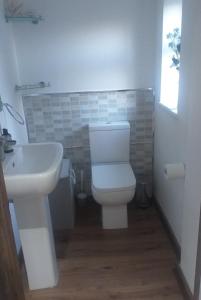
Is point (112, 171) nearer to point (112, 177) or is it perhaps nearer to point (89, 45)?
point (112, 177)

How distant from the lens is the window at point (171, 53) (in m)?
1.90

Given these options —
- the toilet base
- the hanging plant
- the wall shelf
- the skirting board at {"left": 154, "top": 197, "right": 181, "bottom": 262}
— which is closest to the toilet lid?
the toilet base

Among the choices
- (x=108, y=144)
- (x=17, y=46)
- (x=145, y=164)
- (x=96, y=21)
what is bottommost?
(x=145, y=164)

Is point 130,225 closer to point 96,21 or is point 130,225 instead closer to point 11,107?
point 11,107

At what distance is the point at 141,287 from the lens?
5.48ft

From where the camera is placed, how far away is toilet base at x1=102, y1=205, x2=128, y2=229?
85.7 inches

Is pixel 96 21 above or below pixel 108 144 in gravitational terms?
above

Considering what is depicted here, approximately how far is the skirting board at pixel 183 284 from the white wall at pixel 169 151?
0.70 ft

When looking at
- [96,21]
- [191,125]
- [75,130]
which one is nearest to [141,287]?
[191,125]

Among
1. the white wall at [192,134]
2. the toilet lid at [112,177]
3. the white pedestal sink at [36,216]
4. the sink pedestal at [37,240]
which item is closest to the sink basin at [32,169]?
the white pedestal sink at [36,216]

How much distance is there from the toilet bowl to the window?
0.66m

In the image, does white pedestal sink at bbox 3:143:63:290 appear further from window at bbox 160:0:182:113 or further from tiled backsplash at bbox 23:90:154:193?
window at bbox 160:0:182:113

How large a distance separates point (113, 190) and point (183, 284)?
76cm

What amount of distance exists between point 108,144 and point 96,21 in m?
1.08
